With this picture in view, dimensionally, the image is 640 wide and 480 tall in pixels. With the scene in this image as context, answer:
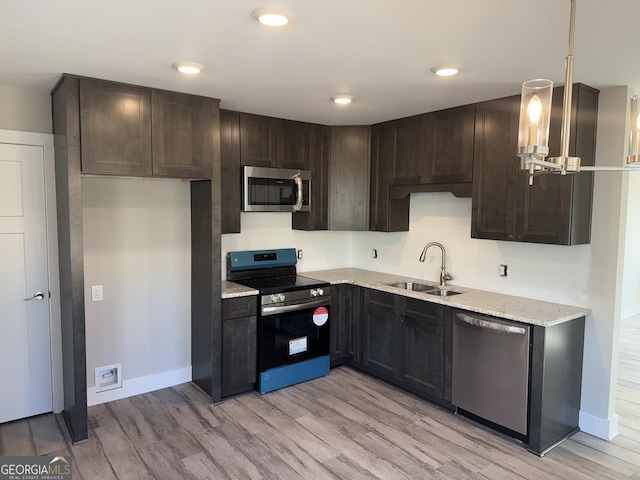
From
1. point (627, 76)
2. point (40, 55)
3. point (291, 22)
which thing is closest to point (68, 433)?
point (40, 55)

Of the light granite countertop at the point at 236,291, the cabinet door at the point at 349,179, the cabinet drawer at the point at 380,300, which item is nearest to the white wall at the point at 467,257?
the cabinet door at the point at 349,179

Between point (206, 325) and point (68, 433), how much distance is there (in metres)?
1.21

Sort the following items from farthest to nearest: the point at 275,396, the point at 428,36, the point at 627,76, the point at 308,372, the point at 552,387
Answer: the point at 308,372 < the point at 275,396 < the point at 552,387 < the point at 627,76 < the point at 428,36

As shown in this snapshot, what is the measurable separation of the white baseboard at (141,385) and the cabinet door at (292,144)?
7.12 feet

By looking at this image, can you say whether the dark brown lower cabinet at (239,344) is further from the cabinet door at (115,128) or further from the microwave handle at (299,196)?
the cabinet door at (115,128)

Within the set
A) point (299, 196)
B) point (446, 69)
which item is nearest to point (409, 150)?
point (299, 196)

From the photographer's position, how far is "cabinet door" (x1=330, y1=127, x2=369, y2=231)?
457 centimetres

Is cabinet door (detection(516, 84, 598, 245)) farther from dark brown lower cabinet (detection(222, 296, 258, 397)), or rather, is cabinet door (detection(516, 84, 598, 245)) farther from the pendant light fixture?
dark brown lower cabinet (detection(222, 296, 258, 397))

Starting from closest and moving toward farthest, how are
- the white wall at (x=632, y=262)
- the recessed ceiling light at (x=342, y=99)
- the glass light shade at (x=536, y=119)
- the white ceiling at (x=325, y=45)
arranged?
the glass light shade at (x=536, y=119)
the white ceiling at (x=325, y=45)
the recessed ceiling light at (x=342, y=99)
the white wall at (x=632, y=262)

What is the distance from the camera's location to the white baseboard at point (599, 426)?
312 cm

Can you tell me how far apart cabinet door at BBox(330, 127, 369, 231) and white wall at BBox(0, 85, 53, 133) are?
2.54 meters

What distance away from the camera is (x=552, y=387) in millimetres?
2961

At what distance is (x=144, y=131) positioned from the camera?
3.14 m

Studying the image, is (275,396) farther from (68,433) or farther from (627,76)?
(627,76)
